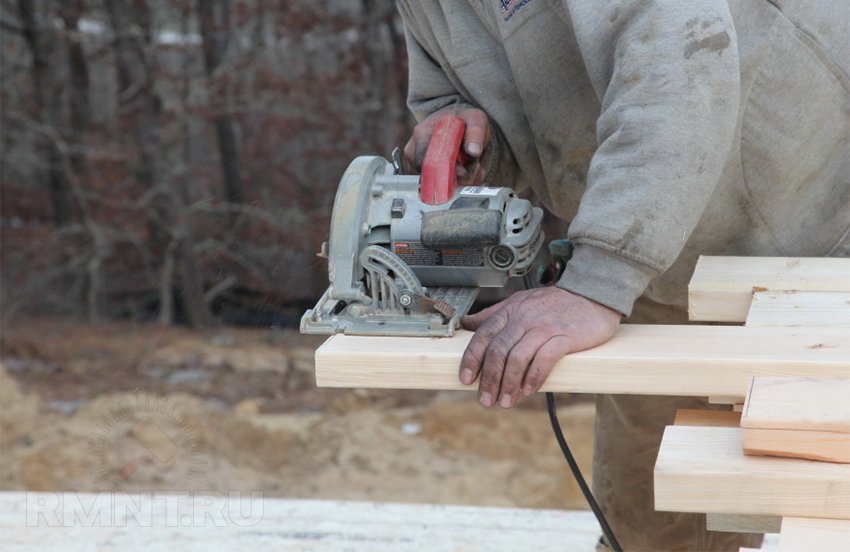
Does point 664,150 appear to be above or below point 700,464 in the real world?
above

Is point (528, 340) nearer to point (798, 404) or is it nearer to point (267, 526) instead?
point (798, 404)

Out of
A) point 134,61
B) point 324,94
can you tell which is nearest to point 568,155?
point 324,94

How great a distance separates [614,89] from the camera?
169cm

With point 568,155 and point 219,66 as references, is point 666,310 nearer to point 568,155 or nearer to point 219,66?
point 568,155

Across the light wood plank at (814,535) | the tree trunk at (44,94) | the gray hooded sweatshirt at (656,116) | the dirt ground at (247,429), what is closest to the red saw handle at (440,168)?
the gray hooded sweatshirt at (656,116)

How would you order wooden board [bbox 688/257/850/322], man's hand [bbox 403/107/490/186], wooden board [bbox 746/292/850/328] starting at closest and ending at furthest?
wooden board [bbox 746/292/850/328], wooden board [bbox 688/257/850/322], man's hand [bbox 403/107/490/186]

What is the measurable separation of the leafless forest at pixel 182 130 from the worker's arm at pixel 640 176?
A: 506 centimetres

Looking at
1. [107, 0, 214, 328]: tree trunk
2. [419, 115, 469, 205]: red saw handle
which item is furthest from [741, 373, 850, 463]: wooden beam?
[107, 0, 214, 328]: tree trunk

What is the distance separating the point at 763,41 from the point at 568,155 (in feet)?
1.58

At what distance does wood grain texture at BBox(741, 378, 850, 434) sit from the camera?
4.23 feet

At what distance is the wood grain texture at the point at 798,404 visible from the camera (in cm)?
129

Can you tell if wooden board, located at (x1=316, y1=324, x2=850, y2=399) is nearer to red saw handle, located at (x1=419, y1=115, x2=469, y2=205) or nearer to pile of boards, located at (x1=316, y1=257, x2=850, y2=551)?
pile of boards, located at (x1=316, y1=257, x2=850, y2=551)

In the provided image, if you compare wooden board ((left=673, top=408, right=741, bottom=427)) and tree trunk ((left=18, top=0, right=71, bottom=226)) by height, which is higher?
wooden board ((left=673, top=408, right=741, bottom=427))

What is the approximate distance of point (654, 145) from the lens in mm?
1610
